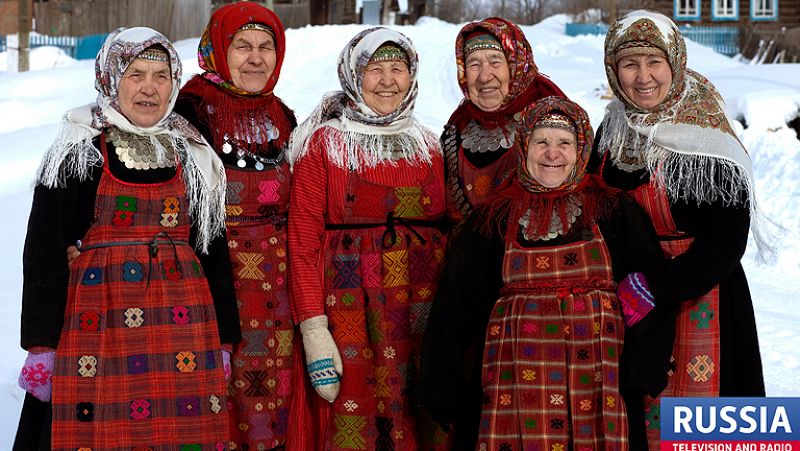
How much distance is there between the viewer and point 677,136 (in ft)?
10.0

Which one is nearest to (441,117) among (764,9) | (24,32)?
(24,32)

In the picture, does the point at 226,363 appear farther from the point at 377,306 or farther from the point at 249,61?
the point at 249,61

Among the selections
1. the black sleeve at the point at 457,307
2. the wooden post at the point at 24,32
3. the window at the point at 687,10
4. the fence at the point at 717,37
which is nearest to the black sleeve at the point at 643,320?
the black sleeve at the point at 457,307

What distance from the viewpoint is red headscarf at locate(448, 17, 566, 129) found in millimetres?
3445

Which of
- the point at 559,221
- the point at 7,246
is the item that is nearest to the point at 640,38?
the point at 559,221

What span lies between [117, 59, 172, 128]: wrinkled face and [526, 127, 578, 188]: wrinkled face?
3.97 ft

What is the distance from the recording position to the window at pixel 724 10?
95.9 ft

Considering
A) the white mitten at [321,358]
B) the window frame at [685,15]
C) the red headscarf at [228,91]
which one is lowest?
the white mitten at [321,358]

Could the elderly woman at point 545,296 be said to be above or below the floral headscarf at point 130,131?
below

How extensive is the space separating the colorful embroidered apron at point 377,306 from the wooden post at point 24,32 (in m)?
12.9

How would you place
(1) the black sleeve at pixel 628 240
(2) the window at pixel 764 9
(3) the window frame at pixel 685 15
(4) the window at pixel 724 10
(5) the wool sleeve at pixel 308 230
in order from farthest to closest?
(2) the window at pixel 764 9 → (4) the window at pixel 724 10 → (3) the window frame at pixel 685 15 → (5) the wool sleeve at pixel 308 230 → (1) the black sleeve at pixel 628 240

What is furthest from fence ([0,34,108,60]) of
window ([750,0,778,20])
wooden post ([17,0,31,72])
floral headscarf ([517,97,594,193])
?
Result: window ([750,0,778,20])

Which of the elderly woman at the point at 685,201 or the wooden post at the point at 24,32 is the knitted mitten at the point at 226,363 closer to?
the elderly woman at the point at 685,201

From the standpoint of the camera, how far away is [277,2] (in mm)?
28484
